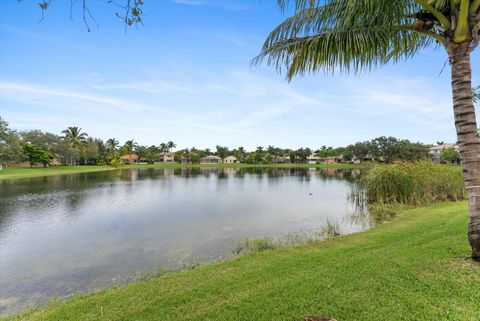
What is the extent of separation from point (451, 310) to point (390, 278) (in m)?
0.93

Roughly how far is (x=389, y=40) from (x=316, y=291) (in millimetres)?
4440

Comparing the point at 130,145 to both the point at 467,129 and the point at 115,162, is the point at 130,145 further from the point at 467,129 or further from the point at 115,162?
the point at 467,129

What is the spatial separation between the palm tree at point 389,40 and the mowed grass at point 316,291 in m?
0.91

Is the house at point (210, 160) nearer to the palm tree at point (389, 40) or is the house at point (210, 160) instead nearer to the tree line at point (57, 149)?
the tree line at point (57, 149)

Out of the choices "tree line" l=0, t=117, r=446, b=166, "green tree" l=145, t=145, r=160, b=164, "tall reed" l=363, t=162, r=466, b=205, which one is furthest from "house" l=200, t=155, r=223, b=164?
"tall reed" l=363, t=162, r=466, b=205

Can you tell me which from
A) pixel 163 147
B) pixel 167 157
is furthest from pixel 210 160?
pixel 163 147

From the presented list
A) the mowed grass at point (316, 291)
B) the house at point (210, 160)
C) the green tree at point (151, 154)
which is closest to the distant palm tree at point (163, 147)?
the green tree at point (151, 154)

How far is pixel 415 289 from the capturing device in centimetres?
339

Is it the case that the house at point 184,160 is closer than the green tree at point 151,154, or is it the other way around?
the green tree at point 151,154

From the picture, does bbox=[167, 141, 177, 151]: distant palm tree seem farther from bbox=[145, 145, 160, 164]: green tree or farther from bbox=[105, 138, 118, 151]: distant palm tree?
bbox=[105, 138, 118, 151]: distant palm tree

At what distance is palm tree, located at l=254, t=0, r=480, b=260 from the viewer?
365 centimetres

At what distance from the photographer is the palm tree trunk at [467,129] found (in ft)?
11.9

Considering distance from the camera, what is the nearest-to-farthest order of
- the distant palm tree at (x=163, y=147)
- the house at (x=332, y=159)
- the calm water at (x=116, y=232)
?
the calm water at (x=116, y=232) → the house at (x=332, y=159) → the distant palm tree at (x=163, y=147)

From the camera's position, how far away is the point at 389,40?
4.50 metres
